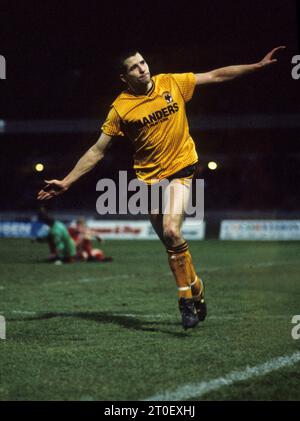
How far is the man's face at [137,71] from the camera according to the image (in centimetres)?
778

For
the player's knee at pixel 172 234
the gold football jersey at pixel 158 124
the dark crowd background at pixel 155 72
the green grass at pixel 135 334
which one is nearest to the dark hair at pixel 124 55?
the gold football jersey at pixel 158 124

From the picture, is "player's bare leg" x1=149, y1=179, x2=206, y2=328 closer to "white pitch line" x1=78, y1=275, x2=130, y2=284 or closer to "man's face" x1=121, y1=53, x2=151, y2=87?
"man's face" x1=121, y1=53, x2=151, y2=87

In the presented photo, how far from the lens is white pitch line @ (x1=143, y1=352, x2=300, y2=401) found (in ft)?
17.0

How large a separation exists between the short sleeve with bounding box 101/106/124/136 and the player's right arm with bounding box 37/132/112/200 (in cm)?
6

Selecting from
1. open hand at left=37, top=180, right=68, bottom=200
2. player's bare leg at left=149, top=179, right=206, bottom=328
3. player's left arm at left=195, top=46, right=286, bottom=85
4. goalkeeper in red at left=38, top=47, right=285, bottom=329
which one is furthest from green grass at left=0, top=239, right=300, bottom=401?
player's left arm at left=195, top=46, right=286, bottom=85

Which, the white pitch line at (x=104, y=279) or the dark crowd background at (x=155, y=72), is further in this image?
the dark crowd background at (x=155, y=72)

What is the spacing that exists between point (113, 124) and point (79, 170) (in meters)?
0.62

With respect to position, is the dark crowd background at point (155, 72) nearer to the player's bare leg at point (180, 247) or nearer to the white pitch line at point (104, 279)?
the white pitch line at point (104, 279)

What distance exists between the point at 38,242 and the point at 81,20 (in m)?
8.46

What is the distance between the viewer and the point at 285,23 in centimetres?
2823

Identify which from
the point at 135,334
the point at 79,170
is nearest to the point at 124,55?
the point at 79,170

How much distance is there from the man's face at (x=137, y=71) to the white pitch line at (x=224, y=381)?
3159 millimetres

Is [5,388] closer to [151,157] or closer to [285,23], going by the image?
[151,157]

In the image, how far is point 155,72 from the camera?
36844 mm
